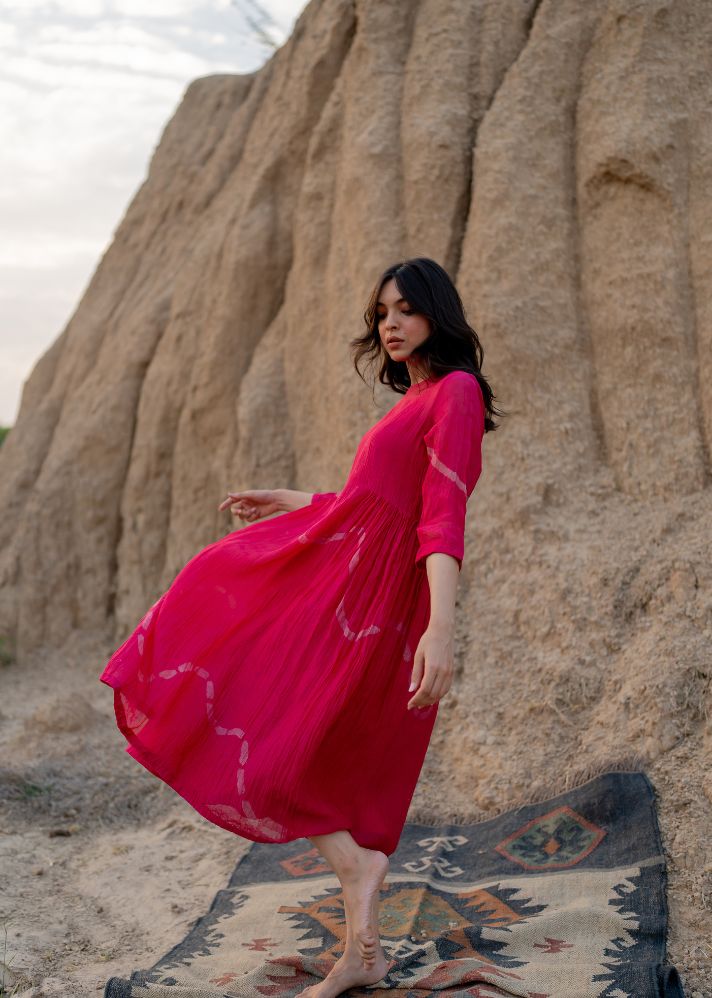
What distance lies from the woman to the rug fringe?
3.37ft

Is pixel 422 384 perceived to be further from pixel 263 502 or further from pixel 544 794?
pixel 544 794

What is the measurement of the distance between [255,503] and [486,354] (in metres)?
2.01

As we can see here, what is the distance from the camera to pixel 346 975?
2516 millimetres

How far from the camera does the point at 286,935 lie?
303cm

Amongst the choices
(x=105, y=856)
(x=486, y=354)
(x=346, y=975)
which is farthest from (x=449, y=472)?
(x=105, y=856)

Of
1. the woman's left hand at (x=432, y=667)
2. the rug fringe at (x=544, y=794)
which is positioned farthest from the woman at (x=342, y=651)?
the rug fringe at (x=544, y=794)

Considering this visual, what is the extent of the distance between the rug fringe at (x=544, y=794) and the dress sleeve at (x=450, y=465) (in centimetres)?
130

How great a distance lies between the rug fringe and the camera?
338 cm

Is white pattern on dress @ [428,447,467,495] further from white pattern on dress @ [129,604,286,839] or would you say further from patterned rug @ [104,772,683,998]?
patterned rug @ [104,772,683,998]

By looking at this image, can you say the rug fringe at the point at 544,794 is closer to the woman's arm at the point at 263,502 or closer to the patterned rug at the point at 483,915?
the patterned rug at the point at 483,915

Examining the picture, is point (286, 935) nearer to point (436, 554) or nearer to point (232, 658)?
point (232, 658)

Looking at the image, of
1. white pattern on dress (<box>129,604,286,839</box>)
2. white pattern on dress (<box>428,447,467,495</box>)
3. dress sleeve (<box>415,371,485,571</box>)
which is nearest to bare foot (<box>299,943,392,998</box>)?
white pattern on dress (<box>129,604,286,839</box>)

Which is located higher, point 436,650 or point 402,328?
point 402,328

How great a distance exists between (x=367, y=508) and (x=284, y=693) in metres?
0.51
